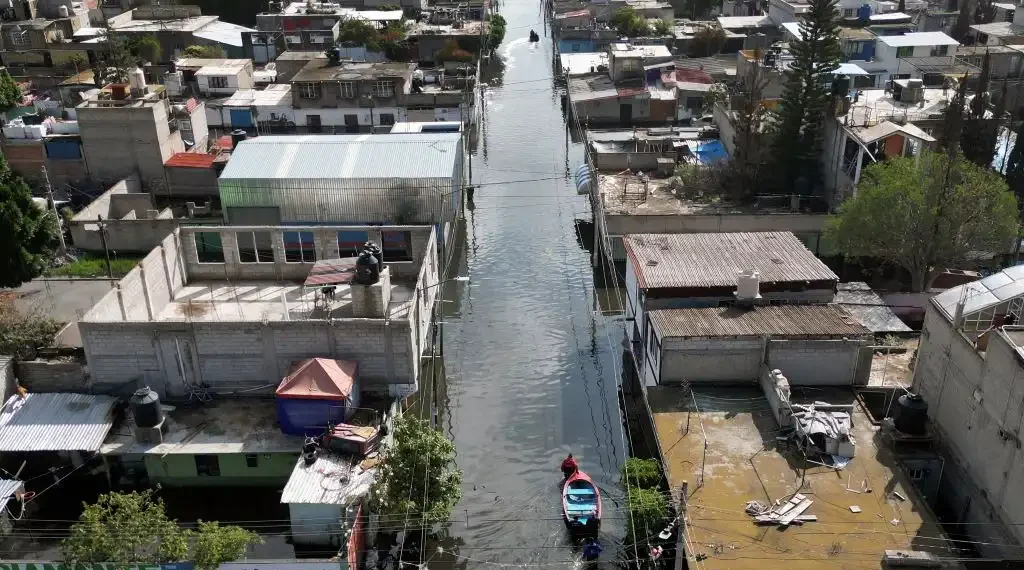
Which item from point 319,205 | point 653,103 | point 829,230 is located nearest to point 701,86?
point 653,103

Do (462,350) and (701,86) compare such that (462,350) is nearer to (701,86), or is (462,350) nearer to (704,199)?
(704,199)

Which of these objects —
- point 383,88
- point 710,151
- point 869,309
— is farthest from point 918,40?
point 869,309

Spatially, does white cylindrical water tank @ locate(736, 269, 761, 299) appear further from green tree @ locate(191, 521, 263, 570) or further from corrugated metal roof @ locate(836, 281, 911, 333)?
green tree @ locate(191, 521, 263, 570)

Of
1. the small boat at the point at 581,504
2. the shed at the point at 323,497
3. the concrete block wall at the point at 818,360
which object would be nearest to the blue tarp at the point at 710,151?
the concrete block wall at the point at 818,360

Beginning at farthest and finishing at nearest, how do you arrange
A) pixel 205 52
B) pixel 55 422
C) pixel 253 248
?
pixel 205 52
pixel 253 248
pixel 55 422

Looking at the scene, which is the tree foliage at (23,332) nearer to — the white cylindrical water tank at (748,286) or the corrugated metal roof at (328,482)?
the corrugated metal roof at (328,482)

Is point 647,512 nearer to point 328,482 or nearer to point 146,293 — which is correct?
point 328,482
